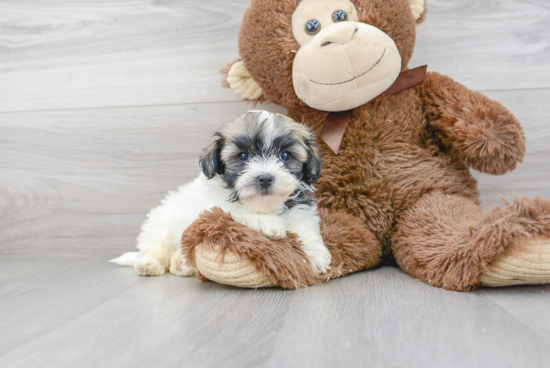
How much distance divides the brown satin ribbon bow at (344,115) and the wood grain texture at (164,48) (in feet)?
1.18

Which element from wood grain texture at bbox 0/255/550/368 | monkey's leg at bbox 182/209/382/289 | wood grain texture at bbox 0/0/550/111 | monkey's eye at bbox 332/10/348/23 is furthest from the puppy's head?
wood grain texture at bbox 0/0/550/111

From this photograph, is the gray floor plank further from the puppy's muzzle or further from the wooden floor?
the puppy's muzzle

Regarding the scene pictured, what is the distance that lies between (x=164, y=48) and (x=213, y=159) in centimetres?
94

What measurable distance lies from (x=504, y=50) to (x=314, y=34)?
98 centimetres

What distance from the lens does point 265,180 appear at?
54.6 inches

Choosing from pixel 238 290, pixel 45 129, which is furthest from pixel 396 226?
pixel 45 129

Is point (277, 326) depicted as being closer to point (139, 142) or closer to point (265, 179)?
point (265, 179)

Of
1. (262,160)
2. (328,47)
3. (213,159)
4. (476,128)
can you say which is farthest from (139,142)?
(476,128)

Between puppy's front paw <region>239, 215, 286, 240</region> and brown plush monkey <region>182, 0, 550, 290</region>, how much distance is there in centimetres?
4

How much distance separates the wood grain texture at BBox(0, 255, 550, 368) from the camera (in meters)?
0.87

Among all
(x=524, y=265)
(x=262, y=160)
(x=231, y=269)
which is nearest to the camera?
(x=524, y=265)

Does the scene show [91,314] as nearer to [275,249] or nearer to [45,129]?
[275,249]

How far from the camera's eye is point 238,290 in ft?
4.59

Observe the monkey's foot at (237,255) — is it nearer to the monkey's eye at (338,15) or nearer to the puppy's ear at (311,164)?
the puppy's ear at (311,164)
